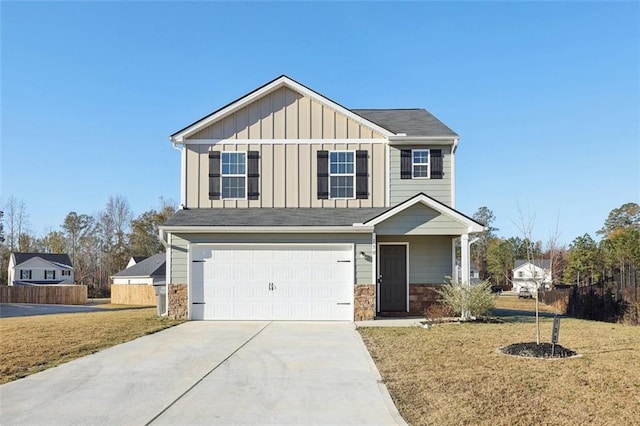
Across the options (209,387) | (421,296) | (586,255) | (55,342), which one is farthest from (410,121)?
(586,255)

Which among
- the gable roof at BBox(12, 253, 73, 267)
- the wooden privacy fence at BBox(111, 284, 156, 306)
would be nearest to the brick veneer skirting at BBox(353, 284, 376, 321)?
the wooden privacy fence at BBox(111, 284, 156, 306)

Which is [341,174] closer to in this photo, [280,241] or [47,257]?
[280,241]

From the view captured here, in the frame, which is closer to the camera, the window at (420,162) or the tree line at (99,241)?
the window at (420,162)

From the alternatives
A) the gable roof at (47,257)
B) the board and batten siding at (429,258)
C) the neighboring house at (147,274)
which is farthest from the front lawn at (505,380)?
the gable roof at (47,257)

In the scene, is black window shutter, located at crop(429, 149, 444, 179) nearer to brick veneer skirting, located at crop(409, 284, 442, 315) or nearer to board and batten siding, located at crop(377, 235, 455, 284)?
board and batten siding, located at crop(377, 235, 455, 284)

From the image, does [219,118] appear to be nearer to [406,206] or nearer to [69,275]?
[406,206]

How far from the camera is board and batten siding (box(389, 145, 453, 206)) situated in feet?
57.9

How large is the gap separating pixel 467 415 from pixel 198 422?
2996 mm

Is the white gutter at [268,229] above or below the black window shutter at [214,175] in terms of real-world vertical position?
below

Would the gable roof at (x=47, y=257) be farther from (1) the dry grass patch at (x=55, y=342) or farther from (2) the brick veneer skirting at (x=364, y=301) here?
(2) the brick veneer skirting at (x=364, y=301)

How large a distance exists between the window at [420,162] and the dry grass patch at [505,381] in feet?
23.5

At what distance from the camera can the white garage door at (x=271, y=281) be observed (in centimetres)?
1627

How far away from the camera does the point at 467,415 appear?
5.91 metres

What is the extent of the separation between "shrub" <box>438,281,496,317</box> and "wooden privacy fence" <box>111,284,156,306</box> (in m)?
27.0
